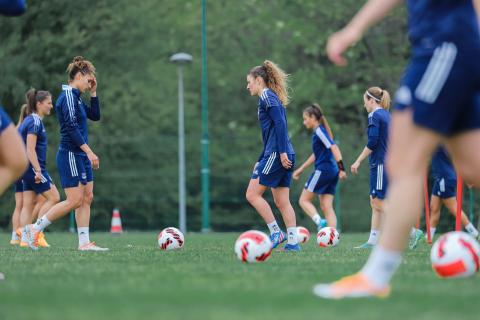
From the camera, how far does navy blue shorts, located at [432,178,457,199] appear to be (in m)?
13.3

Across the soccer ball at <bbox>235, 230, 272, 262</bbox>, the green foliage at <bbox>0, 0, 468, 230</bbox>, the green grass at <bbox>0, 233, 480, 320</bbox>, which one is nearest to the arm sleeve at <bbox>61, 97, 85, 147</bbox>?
the green grass at <bbox>0, 233, 480, 320</bbox>

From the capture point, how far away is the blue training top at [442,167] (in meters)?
13.2

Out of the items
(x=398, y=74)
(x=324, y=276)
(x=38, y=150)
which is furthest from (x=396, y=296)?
(x=398, y=74)

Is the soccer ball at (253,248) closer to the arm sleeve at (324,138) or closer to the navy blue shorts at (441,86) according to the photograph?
the navy blue shorts at (441,86)

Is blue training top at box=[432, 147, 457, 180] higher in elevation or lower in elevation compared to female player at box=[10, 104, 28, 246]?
higher

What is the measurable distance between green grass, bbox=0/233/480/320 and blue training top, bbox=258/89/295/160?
2.57m

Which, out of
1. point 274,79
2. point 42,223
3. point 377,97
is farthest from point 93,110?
point 377,97

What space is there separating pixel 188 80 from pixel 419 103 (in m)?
29.4

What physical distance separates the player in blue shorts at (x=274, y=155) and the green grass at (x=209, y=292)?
2400 mm

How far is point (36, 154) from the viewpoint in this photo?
12805mm

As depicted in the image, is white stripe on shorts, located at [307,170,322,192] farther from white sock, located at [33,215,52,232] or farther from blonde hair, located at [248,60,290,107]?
white sock, located at [33,215,52,232]

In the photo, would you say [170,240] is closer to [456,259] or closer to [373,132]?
[373,132]

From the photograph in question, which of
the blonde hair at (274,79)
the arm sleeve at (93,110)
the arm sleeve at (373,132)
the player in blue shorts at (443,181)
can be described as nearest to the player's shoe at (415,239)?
the arm sleeve at (373,132)

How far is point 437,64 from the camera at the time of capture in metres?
4.73
